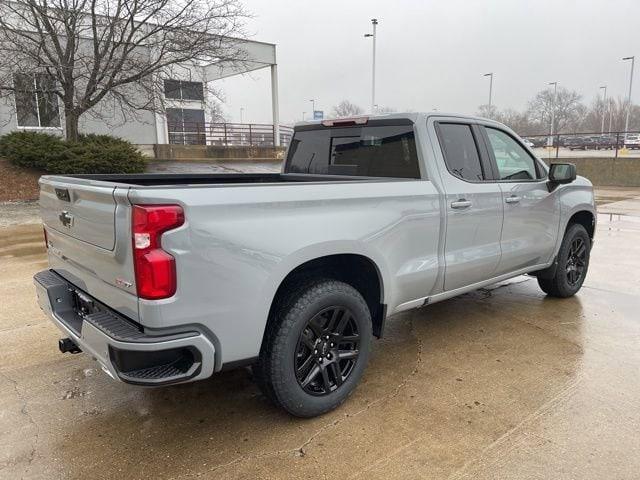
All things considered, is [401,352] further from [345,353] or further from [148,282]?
[148,282]

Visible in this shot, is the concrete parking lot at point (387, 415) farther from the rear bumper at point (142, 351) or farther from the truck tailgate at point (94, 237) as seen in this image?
the truck tailgate at point (94, 237)

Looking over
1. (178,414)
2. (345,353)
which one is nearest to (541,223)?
(345,353)

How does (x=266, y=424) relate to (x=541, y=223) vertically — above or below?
below

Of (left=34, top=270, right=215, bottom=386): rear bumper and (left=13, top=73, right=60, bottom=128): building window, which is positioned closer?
(left=34, top=270, right=215, bottom=386): rear bumper

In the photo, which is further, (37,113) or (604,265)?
(37,113)

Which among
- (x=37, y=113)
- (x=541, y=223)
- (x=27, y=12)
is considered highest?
(x=27, y=12)

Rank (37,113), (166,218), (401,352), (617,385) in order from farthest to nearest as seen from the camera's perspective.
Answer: (37,113), (401,352), (617,385), (166,218)

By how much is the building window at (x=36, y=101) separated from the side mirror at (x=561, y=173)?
1454 cm

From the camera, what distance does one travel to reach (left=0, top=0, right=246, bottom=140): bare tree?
13828mm

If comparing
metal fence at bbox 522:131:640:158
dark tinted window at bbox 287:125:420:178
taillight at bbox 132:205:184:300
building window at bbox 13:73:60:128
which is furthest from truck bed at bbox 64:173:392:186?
metal fence at bbox 522:131:640:158

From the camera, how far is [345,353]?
3.09 m

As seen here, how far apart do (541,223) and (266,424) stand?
317cm

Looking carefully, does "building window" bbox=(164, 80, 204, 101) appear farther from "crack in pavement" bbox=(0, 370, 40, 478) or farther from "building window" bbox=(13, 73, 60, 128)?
"crack in pavement" bbox=(0, 370, 40, 478)

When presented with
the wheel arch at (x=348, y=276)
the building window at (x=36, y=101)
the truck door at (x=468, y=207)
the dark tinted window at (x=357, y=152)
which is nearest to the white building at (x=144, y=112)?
the building window at (x=36, y=101)
